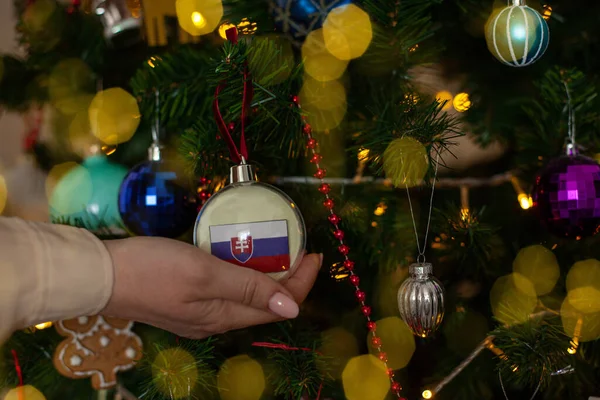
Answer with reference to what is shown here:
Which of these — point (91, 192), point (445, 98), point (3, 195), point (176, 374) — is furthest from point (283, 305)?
point (3, 195)

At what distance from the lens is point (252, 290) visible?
0.49m

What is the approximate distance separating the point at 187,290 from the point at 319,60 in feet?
0.96

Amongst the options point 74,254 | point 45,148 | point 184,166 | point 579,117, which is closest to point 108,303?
point 74,254

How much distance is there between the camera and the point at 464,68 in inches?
31.3

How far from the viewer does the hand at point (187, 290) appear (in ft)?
1.54

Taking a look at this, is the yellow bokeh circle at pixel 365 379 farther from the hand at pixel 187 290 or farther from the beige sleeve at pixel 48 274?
the beige sleeve at pixel 48 274

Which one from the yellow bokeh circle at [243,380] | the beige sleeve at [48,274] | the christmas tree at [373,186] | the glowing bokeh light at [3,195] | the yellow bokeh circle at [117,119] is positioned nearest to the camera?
the beige sleeve at [48,274]

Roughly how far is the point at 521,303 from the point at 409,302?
7.2 inches

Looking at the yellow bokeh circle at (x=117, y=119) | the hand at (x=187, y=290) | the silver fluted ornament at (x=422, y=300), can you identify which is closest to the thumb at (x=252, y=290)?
the hand at (x=187, y=290)

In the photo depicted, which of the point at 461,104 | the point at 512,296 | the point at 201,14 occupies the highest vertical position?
the point at 201,14

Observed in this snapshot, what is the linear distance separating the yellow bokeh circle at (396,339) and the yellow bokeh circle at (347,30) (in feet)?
1.12

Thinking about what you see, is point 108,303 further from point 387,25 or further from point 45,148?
point 45,148

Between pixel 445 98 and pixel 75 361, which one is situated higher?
pixel 445 98

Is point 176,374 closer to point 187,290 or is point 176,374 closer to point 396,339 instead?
point 187,290
